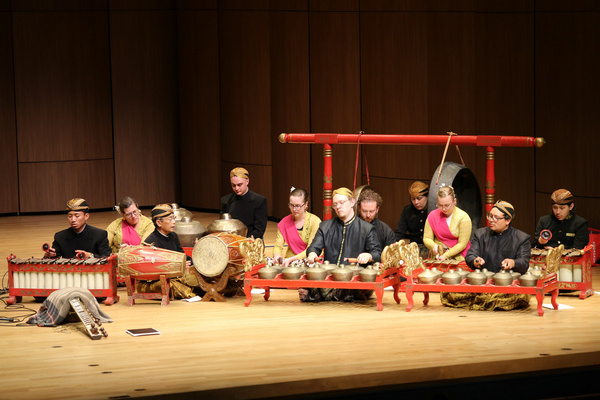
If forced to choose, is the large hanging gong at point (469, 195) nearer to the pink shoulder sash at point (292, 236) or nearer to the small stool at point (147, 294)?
the pink shoulder sash at point (292, 236)

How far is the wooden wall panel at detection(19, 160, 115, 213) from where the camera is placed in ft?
40.5

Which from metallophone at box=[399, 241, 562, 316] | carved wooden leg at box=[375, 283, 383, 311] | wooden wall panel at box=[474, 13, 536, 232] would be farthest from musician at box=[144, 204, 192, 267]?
wooden wall panel at box=[474, 13, 536, 232]

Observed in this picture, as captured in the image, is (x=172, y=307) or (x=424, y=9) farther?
(x=424, y=9)

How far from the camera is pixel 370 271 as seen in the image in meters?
6.27

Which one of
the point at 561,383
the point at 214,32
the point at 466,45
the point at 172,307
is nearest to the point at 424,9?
the point at 466,45

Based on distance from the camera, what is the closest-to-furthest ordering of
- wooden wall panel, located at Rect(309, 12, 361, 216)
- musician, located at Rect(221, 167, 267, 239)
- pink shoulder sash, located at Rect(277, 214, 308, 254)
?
pink shoulder sash, located at Rect(277, 214, 308, 254) → musician, located at Rect(221, 167, 267, 239) → wooden wall panel, located at Rect(309, 12, 361, 216)

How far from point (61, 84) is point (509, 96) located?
6253 mm

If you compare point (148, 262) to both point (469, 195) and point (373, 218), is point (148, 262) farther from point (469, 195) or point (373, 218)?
point (469, 195)

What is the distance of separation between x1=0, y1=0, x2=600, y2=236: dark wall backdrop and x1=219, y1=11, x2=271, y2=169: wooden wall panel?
0.02m

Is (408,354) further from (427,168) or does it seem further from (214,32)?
(214,32)

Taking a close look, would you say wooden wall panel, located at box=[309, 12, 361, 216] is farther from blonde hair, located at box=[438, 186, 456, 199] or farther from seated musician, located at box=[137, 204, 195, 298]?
seated musician, located at box=[137, 204, 195, 298]

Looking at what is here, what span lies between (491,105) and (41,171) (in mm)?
6386

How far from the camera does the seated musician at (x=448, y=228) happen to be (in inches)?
273

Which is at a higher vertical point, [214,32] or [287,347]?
[214,32]
